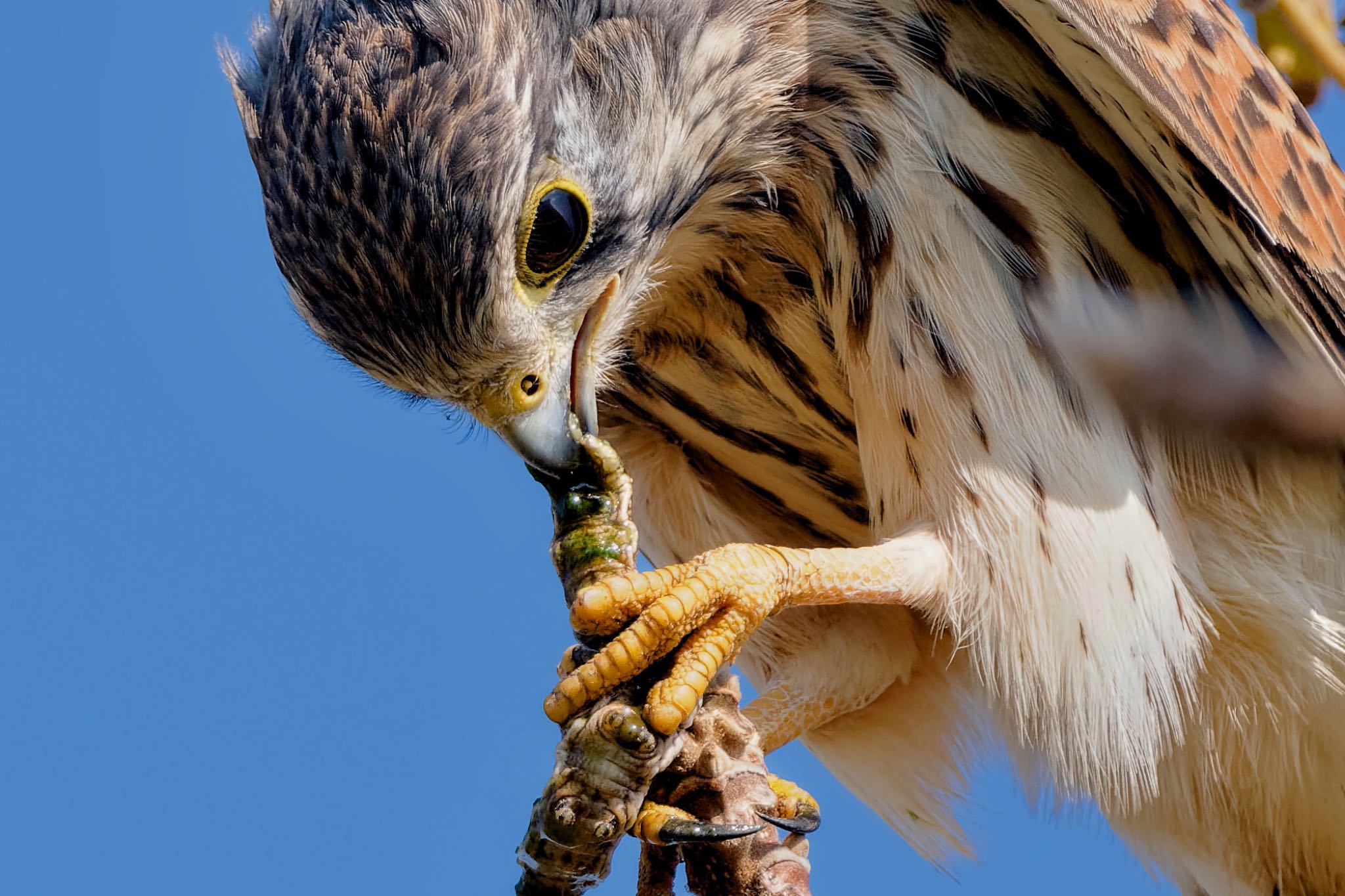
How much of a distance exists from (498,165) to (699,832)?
1005mm

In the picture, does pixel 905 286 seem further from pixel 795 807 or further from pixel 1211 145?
pixel 795 807

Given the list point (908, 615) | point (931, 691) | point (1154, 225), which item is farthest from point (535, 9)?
point (931, 691)

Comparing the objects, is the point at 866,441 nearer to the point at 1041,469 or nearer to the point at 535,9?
the point at 1041,469

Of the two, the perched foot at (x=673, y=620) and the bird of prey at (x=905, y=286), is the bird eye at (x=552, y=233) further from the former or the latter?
the perched foot at (x=673, y=620)

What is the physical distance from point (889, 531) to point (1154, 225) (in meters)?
0.69

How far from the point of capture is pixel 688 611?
235cm

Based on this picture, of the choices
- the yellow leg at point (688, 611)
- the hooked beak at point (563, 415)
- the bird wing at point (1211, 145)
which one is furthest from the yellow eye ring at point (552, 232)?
the bird wing at point (1211, 145)

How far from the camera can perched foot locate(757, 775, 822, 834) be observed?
227cm

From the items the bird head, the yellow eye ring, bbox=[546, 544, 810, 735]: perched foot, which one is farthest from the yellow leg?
the yellow eye ring

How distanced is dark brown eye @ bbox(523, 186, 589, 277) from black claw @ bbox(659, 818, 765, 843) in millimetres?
867

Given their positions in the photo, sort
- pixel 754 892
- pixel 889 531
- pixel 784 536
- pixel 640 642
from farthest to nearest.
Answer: pixel 784 536
pixel 889 531
pixel 640 642
pixel 754 892

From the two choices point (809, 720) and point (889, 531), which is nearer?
point (889, 531)

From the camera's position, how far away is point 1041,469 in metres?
2.68

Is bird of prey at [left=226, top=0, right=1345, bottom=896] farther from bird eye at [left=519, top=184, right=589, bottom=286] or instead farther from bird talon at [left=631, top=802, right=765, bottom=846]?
bird talon at [left=631, top=802, right=765, bottom=846]
